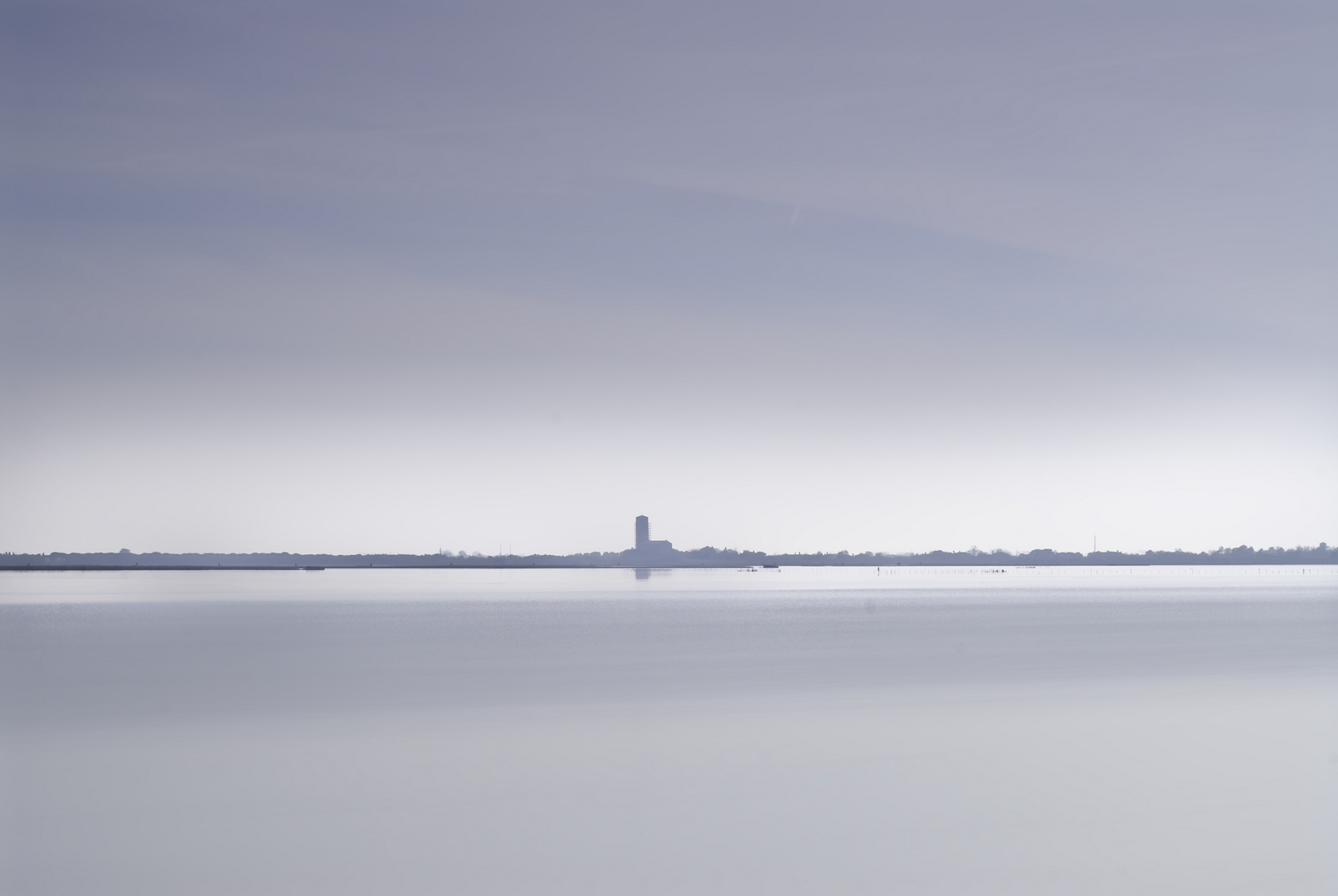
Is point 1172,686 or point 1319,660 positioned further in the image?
point 1319,660

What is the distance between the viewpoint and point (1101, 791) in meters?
12.3

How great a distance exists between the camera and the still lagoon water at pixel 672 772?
9.49 meters

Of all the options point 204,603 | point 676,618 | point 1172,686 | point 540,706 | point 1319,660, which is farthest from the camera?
point 204,603

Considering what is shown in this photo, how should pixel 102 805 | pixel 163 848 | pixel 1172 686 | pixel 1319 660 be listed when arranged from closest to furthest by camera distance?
pixel 163 848
pixel 102 805
pixel 1172 686
pixel 1319 660

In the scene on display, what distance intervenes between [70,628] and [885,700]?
1352 inches

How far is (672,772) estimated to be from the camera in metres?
13.6

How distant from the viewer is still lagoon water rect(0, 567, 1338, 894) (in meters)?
9.49

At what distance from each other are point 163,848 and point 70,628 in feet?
121

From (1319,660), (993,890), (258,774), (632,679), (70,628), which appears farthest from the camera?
(70,628)

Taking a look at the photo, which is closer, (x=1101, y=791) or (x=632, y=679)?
(x=1101, y=791)

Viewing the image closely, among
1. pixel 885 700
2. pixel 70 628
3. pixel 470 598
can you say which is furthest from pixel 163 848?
pixel 470 598

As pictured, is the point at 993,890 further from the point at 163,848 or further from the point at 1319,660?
the point at 1319,660

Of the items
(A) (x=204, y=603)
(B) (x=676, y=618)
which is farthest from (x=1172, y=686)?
(A) (x=204, y=603)

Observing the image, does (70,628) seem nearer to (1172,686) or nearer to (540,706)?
(540,706)
